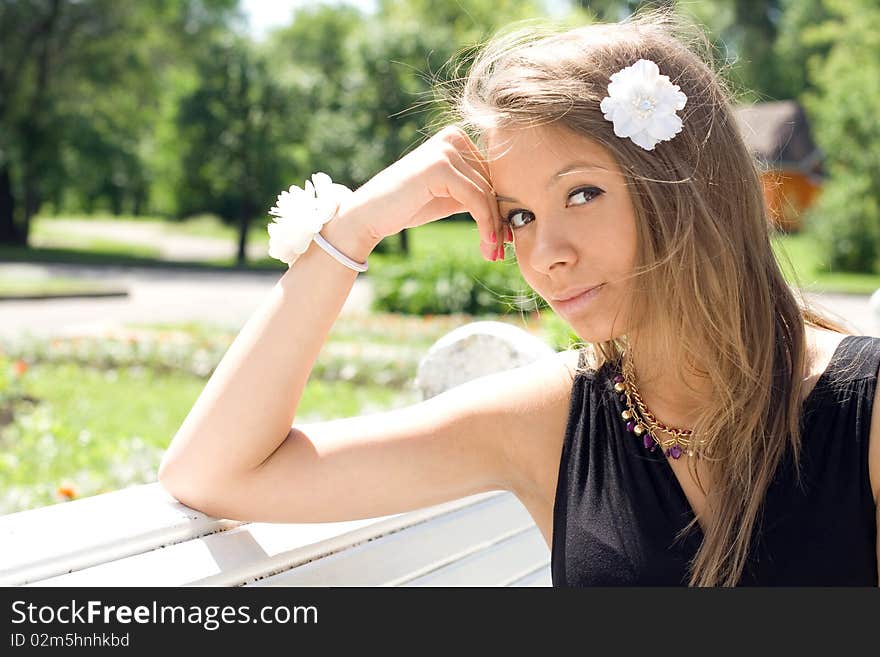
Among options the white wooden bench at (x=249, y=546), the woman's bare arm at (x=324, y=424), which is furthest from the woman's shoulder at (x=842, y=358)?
the white wooden bench at (x=249, y=546)

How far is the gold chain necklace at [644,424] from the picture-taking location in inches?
63.7

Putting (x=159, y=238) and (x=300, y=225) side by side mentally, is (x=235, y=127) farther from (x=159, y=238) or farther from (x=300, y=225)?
(x=300, y=225)

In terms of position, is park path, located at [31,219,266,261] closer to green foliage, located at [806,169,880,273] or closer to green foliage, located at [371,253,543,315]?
green foliage, located at [371,253,543,315]

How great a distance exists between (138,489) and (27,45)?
2433cm

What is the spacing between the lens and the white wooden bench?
4.11 feet

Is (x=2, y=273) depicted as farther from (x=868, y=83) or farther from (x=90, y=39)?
(x=868, y=83)

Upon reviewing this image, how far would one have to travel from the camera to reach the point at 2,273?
1800 cm

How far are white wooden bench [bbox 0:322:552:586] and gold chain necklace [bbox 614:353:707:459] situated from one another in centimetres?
41

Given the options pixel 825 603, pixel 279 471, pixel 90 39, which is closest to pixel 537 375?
pixel 279 471

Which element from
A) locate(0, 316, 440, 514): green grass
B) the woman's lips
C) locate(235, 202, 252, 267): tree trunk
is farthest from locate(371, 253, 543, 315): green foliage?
locate(235, 202, 252, 267): tree trunk

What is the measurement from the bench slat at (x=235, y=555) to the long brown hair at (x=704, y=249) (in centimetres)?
57

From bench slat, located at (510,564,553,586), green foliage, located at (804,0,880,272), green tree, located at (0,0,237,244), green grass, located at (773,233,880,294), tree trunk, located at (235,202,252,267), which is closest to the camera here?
bench slat, located at (510,564,553,586)

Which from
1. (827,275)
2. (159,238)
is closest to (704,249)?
(827,275)

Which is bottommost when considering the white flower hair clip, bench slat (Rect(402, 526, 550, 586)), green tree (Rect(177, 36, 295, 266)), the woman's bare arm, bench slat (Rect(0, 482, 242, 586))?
bench slat (Rect(402, 526, 550, 586))
